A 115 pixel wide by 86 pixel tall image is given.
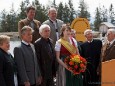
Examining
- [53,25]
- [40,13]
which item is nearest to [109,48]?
[53,25]

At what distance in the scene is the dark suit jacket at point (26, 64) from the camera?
6012 mm

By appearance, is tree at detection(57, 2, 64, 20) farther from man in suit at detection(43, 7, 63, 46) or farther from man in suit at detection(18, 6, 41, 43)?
man in suit at detection(18, 6, 41, 43)

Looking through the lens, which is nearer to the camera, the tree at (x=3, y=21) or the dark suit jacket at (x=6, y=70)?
the dark suit jacket at (x=6, y=70)

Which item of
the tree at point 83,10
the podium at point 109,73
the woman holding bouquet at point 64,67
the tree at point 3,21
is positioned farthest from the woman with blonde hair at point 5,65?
the tree at point 83,10

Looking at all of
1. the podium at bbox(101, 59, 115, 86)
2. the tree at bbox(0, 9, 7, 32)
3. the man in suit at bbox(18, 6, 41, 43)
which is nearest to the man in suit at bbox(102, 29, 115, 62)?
the podium at bbox(101, 59, 115, 86)

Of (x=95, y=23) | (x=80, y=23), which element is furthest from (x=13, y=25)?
(x=80, y=23)

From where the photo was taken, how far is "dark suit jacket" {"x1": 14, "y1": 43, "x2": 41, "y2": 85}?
6.01 m

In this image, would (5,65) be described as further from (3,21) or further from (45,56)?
(3,21)

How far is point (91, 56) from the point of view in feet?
26.1

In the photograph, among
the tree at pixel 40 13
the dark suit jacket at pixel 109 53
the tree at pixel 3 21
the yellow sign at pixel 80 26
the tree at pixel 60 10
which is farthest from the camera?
the tree at pixel 60 10

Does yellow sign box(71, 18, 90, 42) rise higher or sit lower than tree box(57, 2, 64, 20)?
higher

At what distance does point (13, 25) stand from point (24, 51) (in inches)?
2016

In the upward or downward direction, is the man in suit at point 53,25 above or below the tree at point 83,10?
above

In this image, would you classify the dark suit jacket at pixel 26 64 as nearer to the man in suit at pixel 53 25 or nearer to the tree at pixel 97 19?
the man in suit at pixel 53 25
